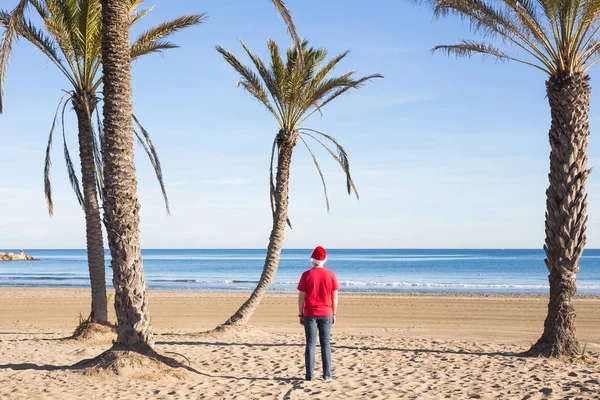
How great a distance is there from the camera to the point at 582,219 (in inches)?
391

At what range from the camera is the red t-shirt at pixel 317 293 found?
25.4 ft

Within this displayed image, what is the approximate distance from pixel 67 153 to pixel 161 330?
15.3 feet

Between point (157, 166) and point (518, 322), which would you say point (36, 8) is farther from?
point (518, 322)

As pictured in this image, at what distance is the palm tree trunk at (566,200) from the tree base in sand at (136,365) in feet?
19.4

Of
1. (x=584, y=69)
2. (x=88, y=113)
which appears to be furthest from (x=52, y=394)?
(x=584, y=69)

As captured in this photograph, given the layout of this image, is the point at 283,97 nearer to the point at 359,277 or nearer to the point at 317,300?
the point at 317,300

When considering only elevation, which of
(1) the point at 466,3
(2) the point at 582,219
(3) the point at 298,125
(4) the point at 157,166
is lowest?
(2) the point at 582,219

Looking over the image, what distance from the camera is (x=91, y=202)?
493 inches

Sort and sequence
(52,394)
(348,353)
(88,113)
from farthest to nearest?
(88,113) → (348,353) → (52,394)

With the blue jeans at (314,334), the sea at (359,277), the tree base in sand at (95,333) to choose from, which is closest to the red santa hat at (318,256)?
the blue jeans at (314,334)

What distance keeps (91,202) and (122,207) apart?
4.33 metres

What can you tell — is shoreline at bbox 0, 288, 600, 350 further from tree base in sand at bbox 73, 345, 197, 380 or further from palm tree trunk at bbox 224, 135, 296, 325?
tree base in sand at bbox 73, 345, 197, 380

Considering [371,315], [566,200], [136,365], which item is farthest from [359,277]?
[136,365]

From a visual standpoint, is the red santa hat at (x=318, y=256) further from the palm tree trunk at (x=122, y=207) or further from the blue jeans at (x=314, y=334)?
the palm tree trunk at (x=122, y=207)
